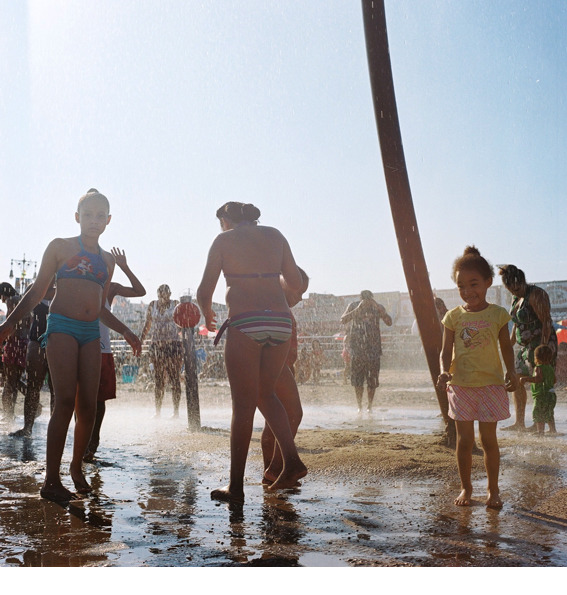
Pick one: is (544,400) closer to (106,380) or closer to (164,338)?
(106,380)

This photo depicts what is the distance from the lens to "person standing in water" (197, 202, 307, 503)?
3756 mm

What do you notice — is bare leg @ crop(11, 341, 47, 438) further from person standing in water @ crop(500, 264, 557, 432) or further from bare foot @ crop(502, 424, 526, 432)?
bare foot @ crop(502, 424, 526, 432)

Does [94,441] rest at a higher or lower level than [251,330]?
lower

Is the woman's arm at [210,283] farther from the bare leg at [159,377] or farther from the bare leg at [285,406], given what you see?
the bare leg at [159,377]

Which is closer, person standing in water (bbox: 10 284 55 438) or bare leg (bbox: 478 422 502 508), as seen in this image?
bare leg (bbox: 478 422 502 508)

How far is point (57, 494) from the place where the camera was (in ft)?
12.3

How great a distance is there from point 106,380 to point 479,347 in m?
2.96

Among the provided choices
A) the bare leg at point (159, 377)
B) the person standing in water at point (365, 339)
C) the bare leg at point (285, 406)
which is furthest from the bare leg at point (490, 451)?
the bare leg at point (159, 377)

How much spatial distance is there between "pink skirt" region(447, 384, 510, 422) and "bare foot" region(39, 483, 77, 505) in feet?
6.78

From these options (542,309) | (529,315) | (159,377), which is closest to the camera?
(542,309)

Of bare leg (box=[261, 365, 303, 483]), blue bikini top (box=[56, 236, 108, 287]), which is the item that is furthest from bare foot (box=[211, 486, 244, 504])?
blue bikini top (box=[56, 236, 108, 287])

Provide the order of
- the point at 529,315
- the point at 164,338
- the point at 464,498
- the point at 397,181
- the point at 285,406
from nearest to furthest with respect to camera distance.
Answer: the point at 464,498 → the point at 285,406 → the point at 397,181 → the point at 529,315 → the point at 164,338

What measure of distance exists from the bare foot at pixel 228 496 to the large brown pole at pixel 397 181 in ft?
6.06

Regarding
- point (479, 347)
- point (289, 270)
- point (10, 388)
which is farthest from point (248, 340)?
point (10, 388)
